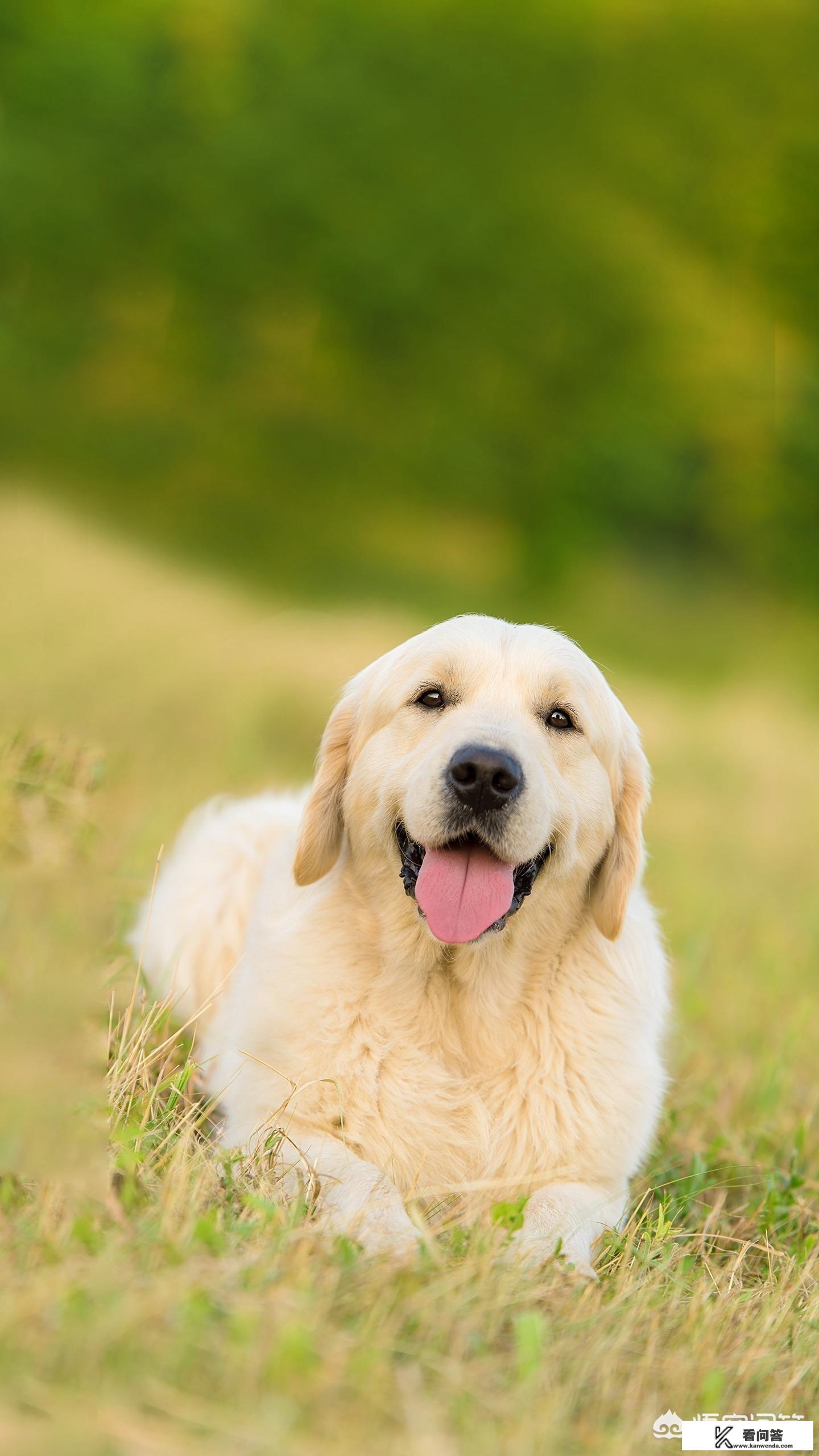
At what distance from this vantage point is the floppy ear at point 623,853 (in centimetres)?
309

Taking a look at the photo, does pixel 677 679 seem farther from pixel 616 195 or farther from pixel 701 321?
pixel 616 195

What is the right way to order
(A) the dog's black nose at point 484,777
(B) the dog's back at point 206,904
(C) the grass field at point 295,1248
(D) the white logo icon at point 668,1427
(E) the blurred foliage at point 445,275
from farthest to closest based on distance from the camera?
(E) the blurred foliage at point 445,275, (B) the dog's back at point 206,904, (A) the dog's black nose at point 484,777, (D) the white logo icon at point 668,1427, (C) the grass field at point 295,1248

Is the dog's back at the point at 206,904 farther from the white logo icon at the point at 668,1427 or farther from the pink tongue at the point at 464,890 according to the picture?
the white logo icon at the point at 668,1427

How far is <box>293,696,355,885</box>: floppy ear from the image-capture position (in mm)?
3193

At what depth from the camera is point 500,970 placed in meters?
3.04

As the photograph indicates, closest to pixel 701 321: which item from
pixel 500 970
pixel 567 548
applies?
pixel 567 548

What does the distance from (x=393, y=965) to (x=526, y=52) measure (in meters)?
31.6

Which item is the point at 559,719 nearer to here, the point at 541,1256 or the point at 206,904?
the point at 541,1256

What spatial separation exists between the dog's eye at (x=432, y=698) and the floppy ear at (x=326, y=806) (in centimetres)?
30

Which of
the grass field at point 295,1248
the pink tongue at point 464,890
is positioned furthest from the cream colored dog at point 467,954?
the grass field at point 295,1248

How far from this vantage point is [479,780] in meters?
2.71

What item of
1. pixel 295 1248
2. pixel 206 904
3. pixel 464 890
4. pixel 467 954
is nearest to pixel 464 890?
pixel 464 890

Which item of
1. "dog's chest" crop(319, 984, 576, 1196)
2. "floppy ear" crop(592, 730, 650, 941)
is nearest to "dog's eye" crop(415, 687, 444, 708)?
"floppy ear" crop(592, 730, 650, 941)
